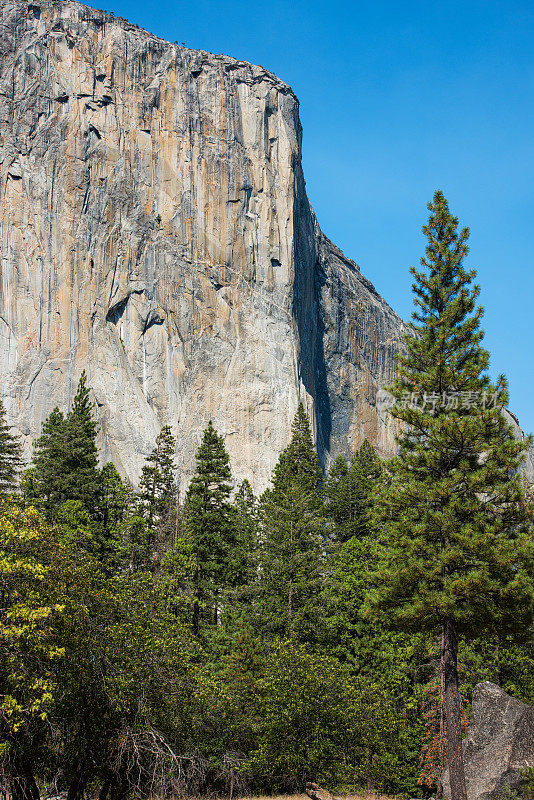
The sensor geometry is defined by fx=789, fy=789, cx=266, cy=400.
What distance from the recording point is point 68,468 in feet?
Result: 111

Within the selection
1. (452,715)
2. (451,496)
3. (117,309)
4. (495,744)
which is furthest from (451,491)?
(117,309)

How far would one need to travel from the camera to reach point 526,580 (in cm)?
1698

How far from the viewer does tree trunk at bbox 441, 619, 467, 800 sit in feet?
54.9

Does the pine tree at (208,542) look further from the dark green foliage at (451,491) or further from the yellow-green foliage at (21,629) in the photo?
the yellow-green foliage at (21,629)

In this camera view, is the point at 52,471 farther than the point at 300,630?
Yes

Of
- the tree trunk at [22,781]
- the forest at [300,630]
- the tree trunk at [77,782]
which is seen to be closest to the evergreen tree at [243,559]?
the forest at [300,630]

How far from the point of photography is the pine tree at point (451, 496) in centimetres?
1731

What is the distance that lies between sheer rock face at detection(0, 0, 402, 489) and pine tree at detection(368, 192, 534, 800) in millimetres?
50275

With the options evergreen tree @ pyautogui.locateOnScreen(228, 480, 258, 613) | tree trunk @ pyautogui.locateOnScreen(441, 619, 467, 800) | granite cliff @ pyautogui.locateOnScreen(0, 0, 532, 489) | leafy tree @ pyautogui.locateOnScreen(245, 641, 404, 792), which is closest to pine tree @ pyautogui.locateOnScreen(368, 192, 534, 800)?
tree trunk @ pyautogui.locateOnScreen(441, 619, 467, 800)

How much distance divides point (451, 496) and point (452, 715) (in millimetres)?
4782

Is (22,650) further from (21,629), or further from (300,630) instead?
(300,630)

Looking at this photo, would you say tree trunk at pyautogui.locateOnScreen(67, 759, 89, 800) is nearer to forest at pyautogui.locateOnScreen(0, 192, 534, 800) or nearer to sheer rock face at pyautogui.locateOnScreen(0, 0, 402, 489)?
forest at pyautogui.locateOnScreen(0, 192, 534, 800)

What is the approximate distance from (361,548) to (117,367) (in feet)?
141

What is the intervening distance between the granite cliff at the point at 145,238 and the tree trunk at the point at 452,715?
51.6m
